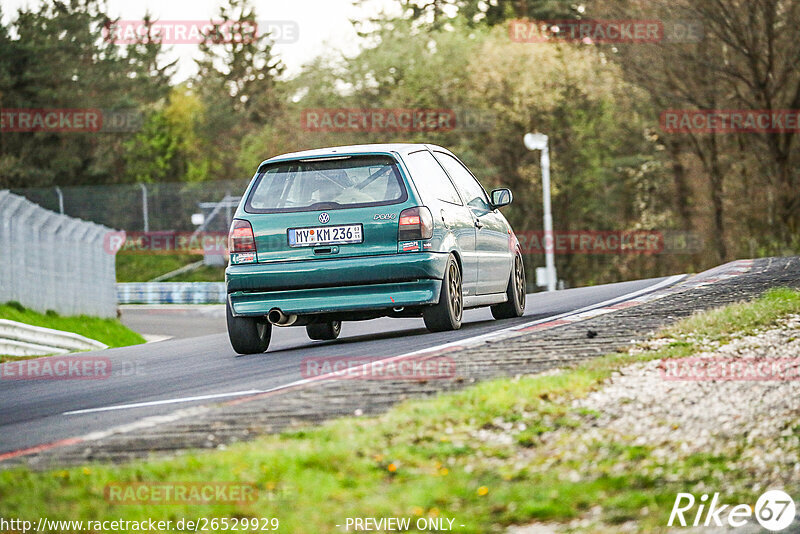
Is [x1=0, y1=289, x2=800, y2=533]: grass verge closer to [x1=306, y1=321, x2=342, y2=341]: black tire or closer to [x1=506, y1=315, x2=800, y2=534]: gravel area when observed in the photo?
[x1=506, y1=315, x2=800, y2=534]: gravel area

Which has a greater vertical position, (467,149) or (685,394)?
(467,149)

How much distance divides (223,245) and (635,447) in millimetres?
48663

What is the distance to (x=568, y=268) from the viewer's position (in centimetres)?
5738

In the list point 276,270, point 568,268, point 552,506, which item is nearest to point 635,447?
point 552,506

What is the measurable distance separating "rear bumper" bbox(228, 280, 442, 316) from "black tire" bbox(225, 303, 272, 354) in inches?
21.7

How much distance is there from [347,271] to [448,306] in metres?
1.03

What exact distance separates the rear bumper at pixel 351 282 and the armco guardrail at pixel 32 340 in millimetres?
7337

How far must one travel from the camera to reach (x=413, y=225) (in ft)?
36.0

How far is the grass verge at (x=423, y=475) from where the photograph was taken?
5211 millimetres

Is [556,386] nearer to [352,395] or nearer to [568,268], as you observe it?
[352,395]

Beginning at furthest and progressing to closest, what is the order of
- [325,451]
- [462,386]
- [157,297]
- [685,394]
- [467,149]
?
1. [467,149]
2. [157,297]
3. [462,386]
4. [685,394]
5. [325,451]

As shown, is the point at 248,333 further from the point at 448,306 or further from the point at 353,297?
the point at 448,306

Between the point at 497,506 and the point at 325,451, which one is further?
the point at 325,451

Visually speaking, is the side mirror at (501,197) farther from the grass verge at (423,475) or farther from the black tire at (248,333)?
the grass verge at (423,475)
